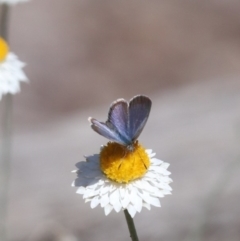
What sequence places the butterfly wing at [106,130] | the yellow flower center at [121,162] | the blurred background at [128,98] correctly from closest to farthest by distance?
the butterfly wing at [106,130], the yellow flower center at [121,162], the blurred background at [128,98]

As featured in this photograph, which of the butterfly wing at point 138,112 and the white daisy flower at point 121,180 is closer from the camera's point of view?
the butterfly wing at point 138,112

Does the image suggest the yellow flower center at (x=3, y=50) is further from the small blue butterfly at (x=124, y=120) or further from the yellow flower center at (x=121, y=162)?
the small blue butterfly at (x=124, y=120)

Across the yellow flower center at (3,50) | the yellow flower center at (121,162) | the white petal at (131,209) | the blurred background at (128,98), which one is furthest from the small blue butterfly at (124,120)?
the yellow flower center at (3,50)

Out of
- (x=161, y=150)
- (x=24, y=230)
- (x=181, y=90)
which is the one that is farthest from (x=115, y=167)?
(x=181, y=90)

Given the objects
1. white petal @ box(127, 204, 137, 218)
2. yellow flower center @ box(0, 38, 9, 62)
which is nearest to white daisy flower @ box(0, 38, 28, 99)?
yellow flower center @ box(0, 38, 9, 62)

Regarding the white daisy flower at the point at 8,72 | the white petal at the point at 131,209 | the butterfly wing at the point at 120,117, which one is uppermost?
the white daisy flower at the point at 8,72

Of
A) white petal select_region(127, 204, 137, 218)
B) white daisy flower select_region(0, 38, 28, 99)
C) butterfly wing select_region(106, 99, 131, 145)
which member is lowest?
white petal select_region(127, 204, 137, 218)

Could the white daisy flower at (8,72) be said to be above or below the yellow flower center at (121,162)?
above

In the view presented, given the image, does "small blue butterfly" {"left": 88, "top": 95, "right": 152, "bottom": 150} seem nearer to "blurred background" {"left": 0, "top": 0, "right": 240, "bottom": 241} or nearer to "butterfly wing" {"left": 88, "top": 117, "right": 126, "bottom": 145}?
"butterfly wing" {"left": 88, "top": 117, "right": 126, "bottom": 145}
